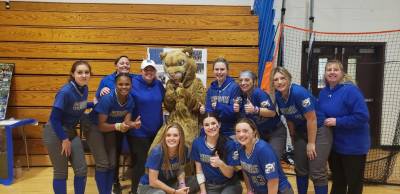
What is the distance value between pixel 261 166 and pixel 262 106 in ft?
1.82

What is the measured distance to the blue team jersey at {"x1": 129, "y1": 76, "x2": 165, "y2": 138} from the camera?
10.0 ft

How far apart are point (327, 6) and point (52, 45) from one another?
14.2 feet

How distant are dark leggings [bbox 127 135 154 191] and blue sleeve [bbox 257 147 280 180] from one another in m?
1.12

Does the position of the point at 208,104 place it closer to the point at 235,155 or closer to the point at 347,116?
the point at 235,155

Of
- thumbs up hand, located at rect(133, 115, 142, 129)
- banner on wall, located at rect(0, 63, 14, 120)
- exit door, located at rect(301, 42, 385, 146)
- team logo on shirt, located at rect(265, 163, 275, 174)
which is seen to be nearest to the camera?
team logo on shirt, located at rect(265, 163, 275, 174)

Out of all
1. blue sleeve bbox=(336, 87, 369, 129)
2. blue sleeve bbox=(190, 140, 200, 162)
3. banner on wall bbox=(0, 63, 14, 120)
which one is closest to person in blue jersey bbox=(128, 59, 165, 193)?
blue sleeve bbox=(190, 140, 200, 162)

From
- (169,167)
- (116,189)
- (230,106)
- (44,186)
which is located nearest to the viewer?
(169,167)

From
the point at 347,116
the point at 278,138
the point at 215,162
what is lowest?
the point at 215,162

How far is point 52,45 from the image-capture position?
16.2ft

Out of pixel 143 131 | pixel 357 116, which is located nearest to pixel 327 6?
pixel 357 116

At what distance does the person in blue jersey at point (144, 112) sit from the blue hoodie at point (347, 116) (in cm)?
134

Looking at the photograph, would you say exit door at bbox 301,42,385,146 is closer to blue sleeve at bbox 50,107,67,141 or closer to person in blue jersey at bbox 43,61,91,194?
person in blue jersey at bbox 43,61,91,194

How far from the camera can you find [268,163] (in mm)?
2375

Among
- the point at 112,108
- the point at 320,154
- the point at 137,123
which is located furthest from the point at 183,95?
the point at 320,154
